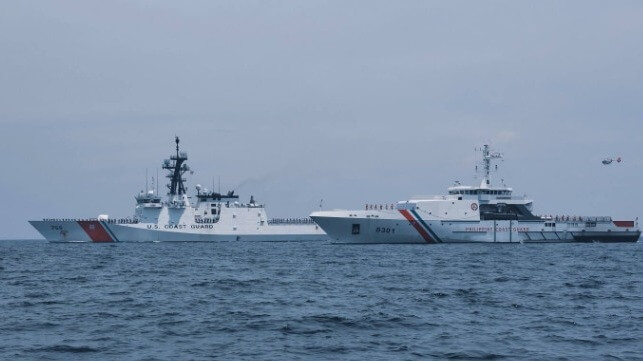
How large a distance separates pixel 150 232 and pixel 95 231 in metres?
6.40

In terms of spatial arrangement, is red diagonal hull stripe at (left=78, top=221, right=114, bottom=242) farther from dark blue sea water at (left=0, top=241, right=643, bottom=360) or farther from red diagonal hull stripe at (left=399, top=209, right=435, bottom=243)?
dark blue sea water at (left=0, top=241, right=643, bottom=360)

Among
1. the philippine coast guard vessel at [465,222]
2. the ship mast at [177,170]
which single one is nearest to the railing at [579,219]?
the philippine coast guard vessel at [465,222]

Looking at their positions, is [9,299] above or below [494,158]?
below

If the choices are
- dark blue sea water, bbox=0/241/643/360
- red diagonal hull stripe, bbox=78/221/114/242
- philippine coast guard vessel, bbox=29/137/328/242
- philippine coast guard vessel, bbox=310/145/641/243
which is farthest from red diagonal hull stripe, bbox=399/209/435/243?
red diagonal hull stripe, bbox=78/221/114/242

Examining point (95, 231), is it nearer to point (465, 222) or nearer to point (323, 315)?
point (465, 222)

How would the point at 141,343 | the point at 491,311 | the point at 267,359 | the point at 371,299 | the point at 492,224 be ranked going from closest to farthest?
1. the point at 267,359
2. the point at 141,343
3. the point at 491,311
4. the point at 371,299
5. the point at 492,224

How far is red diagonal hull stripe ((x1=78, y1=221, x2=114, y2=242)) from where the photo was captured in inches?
3497

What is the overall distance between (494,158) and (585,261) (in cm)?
3132

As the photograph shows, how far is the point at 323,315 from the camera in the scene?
21750mm

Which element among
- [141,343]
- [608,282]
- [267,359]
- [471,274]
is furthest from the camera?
[471,274]

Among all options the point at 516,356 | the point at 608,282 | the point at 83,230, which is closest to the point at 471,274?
the point at 608,282

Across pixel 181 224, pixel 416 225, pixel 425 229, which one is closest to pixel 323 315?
pixel 416 225

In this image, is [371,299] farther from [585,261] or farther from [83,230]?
[83,230]

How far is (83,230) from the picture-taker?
89312 millimetres
